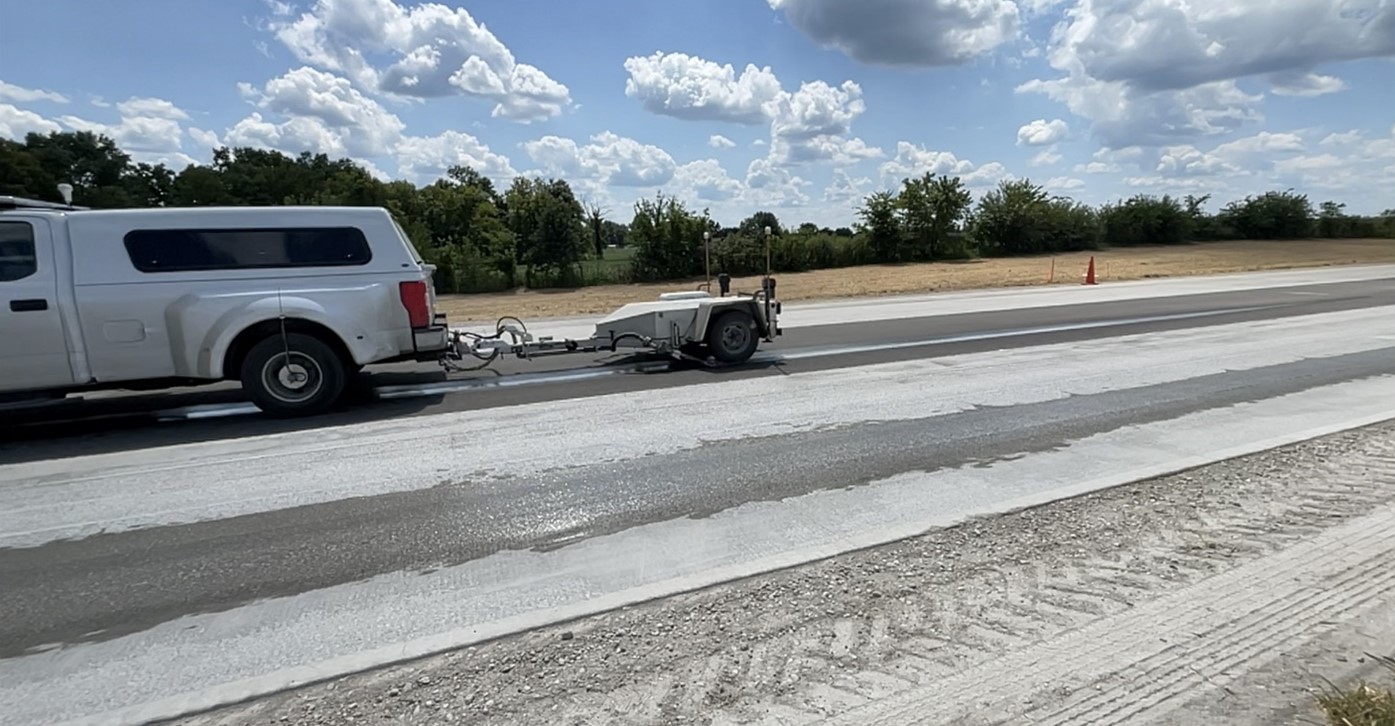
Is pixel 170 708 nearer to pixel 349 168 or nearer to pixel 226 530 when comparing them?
pixel 226 530

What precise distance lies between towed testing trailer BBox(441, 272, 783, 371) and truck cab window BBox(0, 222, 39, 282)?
13.0 ft

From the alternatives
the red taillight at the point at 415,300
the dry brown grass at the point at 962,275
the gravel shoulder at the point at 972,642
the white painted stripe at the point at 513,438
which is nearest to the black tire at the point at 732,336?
the white painted stripe at the point at 513,438

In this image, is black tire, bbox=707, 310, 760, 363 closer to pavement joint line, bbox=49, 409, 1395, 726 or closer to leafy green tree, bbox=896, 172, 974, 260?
pavement joint line, bbox=49, 409, 1395, 726

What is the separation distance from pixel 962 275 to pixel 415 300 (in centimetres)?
3070

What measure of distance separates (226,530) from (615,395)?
4.08m

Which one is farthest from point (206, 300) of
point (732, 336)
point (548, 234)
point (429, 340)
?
point (548, 234)

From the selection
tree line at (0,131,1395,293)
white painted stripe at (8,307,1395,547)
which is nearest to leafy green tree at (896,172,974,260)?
tree line at (0,131,1395,293)

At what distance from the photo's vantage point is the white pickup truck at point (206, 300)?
6.16 metres

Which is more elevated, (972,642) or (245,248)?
(245,248)

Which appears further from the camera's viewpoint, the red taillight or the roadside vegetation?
the red taillight

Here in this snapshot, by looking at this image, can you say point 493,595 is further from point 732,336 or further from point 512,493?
point 732,336

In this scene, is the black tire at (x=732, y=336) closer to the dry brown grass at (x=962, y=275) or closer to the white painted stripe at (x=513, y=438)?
the white painted stripe at (x=513, y=438)

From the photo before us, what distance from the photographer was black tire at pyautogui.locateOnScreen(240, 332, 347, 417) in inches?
265

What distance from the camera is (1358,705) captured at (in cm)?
238
